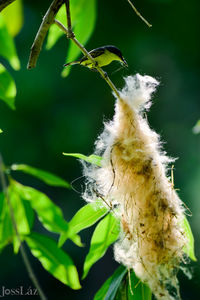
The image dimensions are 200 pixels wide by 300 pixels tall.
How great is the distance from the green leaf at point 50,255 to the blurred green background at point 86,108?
3409 mm

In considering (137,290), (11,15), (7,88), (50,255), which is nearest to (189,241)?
(137,290)

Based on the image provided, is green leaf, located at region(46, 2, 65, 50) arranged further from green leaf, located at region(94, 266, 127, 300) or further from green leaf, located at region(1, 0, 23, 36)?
green leaf, located at region(94, 266, 127, 300)

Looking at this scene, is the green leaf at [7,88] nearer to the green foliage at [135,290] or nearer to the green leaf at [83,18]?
the green leaf at [83,18]

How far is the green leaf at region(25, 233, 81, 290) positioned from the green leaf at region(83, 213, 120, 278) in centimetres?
5

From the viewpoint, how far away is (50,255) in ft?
2.98

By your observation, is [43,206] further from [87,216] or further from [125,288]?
[125,288]

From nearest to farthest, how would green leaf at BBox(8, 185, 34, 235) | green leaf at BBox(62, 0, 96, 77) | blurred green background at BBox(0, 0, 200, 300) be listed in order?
green leaf at BBox(62, 0, 96, 77), green leaf at BBox(8, 185, 34, 235), blurred green background at BBox(0, 0, 200, 300)

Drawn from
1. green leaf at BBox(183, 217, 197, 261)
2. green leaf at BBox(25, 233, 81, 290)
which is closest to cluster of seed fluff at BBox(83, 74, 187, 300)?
green leaf at BBox(183, 217, 197, 261)

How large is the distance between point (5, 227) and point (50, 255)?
126mm

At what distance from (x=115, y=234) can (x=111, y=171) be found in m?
0.15

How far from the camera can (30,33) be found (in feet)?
18.4

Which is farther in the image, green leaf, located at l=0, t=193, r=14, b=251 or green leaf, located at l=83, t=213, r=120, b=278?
green leaf, located at l=83, t=213, r=120, b=278

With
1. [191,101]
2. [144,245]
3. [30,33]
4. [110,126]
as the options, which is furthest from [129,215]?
[30,33]

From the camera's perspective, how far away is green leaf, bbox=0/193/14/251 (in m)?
0.84
